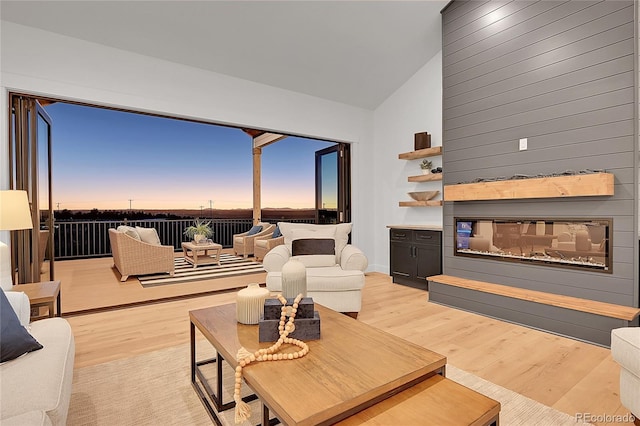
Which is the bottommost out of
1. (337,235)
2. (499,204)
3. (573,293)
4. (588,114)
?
(573,293)

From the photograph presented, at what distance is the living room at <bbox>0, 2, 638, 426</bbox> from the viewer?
317cm

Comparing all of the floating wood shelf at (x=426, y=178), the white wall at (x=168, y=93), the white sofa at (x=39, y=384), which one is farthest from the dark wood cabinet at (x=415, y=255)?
the white sofa at (x=39, y=384)

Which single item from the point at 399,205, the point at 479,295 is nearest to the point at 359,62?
the point at 399,205

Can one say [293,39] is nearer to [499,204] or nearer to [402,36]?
[402,36]

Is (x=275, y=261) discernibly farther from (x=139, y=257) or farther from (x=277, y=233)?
(x=277, y=233)

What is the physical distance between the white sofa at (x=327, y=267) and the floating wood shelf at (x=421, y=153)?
173 cm

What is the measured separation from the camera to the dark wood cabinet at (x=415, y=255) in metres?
4.42

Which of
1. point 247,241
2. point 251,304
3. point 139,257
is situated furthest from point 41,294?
point 247,241

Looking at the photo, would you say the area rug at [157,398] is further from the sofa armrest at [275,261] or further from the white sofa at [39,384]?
the sofa armrest at [275,261]

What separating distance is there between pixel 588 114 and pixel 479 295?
1941 millimetres

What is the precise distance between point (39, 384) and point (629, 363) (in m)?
2.55

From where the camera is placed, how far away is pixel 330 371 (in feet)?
4.26

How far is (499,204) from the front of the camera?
11.9 feet

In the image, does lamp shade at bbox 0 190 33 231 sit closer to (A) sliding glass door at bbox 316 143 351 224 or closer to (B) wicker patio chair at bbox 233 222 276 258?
(A) sliding glass door at bbox 316 143 351 224
